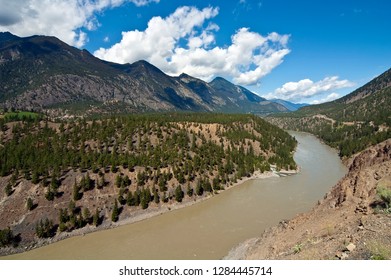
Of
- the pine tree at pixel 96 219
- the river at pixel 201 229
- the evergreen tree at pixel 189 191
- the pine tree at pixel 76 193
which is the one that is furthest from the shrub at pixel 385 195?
the pine tree at pixel 76 193

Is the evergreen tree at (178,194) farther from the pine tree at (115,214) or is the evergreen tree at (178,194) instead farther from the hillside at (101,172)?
the pine tree at (115,214)

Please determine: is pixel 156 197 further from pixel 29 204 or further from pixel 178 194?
pixel 29 204

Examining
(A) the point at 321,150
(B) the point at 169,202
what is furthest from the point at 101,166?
(A) the point at 321,150

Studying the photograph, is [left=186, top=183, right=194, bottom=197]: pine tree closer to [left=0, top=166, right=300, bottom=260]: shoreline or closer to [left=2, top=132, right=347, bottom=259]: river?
[left=0, top=166, right=300, bottom=260]: shoreline

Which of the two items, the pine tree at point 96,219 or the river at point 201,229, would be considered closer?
the river at point 201,229

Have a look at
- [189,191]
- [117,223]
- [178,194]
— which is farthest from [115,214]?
[189,191]
